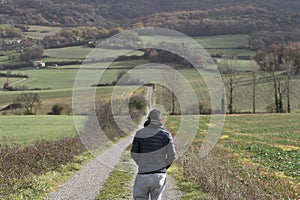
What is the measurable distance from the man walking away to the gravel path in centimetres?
479

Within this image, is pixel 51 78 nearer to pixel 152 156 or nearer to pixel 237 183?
pixel 237 183

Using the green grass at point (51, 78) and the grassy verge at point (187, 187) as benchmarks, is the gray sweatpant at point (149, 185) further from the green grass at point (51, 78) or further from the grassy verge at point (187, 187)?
the green grass at point (51, 78)

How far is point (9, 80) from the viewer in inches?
Result: 3794

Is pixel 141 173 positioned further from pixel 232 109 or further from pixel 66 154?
pixel 232 109

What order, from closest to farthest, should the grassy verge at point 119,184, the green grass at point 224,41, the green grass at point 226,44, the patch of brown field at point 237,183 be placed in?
the patch of brown field at point 237,183, the grassy verge at point 119,184, the green grass at point 226,44, the green grass at point 224,41

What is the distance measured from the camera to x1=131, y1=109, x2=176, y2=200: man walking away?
8312mm

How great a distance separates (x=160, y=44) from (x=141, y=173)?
28.5 m

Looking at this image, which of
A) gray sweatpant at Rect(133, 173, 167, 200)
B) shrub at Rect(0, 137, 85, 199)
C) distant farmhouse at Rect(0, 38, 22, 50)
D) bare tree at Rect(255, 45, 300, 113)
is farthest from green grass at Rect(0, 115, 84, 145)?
distant farmhouse at Rect(0, 38, 22, 50)

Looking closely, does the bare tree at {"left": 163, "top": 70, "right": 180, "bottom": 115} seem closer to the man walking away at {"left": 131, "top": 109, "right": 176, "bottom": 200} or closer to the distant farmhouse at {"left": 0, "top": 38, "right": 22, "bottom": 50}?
the man walking away at {"left": 131, "top": 109, "right": 176, "bottom": 200}

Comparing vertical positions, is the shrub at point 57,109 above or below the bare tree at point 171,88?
below

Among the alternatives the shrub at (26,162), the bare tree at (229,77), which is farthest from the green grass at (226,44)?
the shrub at (26,162)

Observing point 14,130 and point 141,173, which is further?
point 14,130

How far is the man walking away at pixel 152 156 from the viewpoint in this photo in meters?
8.31

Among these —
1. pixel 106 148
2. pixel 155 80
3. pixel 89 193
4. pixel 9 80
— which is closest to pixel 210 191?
pixel 89 193
